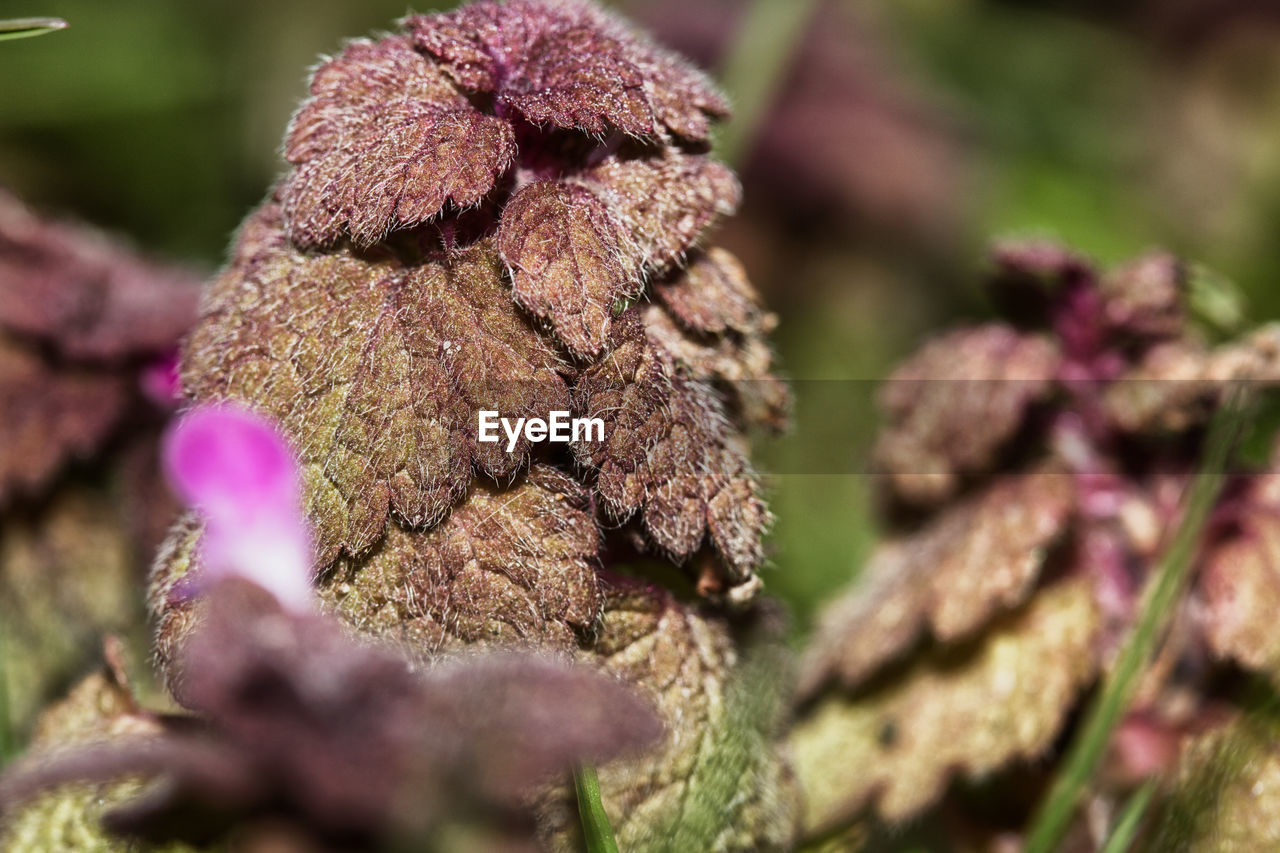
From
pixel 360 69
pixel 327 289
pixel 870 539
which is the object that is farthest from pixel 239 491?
pixel 870 539

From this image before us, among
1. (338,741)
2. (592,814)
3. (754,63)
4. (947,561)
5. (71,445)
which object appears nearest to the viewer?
(338,741)

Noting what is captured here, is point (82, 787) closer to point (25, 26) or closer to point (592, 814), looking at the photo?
point (592, 814)

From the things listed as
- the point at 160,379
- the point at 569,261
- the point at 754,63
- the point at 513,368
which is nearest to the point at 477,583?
the point at 513,368

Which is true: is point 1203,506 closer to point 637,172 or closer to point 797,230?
point 637,172

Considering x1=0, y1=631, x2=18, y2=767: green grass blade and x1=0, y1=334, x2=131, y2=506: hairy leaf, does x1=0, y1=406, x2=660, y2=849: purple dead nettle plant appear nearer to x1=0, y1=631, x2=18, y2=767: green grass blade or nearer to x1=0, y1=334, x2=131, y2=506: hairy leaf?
x1=0, y1=631, x2=18, y2=767: green grass blade

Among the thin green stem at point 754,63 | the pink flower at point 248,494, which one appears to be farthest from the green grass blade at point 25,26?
the thin green stem at point 754,63

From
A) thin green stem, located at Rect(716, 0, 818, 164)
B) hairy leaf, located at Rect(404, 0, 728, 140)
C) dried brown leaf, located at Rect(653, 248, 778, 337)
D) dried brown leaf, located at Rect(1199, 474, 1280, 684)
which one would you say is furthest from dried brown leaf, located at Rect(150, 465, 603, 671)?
thin green stem, located at Rect(716, 0, 818, 164)

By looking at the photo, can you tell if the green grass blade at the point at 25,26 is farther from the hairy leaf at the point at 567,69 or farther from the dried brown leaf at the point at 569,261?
the dried brown leaf at the point at 569,261
